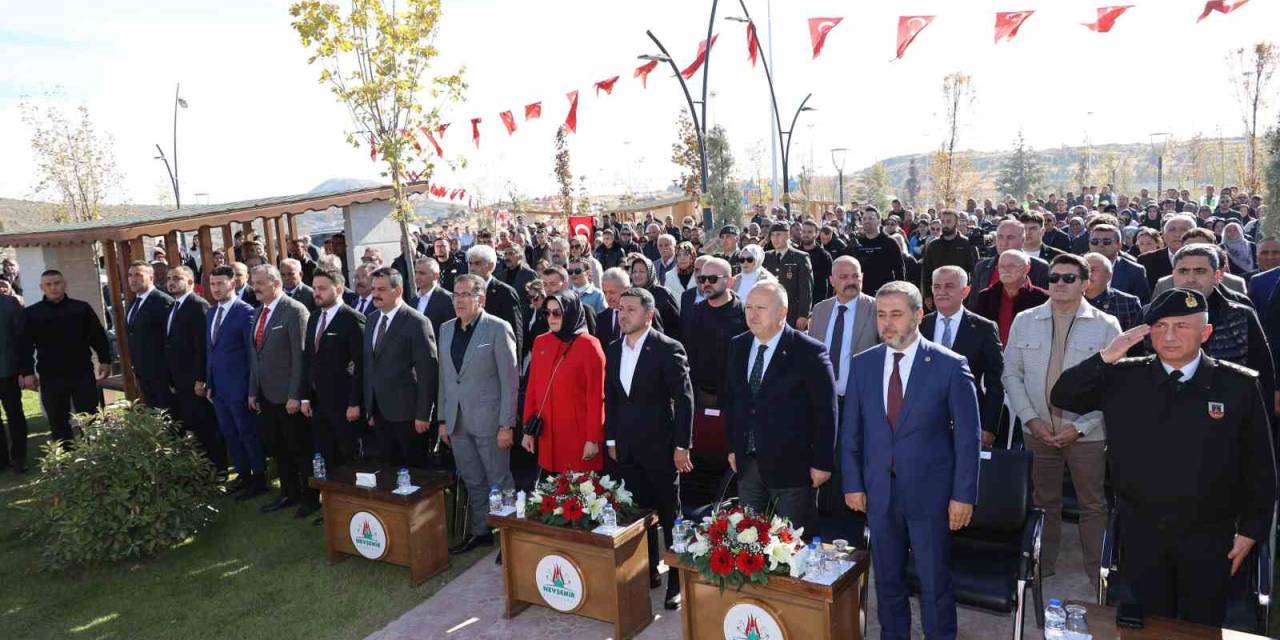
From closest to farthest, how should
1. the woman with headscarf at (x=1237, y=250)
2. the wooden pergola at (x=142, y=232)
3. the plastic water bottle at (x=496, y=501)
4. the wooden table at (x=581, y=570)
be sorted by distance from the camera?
1. the wooden table at (x=581, y=570)
2. the plastic water bottle at (x=496, y=501)
3. the woman with headscarf at (x=1237, y=250)
4. the wooden pergola at (x=142, y=232)

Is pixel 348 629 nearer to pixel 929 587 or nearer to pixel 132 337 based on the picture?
pixel 929 587

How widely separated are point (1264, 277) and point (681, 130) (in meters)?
21.9

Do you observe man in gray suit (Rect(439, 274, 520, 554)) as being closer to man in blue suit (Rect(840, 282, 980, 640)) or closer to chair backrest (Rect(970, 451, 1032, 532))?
man in blue suit (Rect(840, 282, 980, 640))

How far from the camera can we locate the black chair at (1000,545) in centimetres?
397

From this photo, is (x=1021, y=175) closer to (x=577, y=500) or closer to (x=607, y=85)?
(x=607, y=85)

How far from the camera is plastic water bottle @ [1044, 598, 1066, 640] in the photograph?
316cm

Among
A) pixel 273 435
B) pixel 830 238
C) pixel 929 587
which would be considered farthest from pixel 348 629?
pixel 830 238

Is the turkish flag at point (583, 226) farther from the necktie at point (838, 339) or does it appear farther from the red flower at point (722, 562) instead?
the red flower at point (722, 562)

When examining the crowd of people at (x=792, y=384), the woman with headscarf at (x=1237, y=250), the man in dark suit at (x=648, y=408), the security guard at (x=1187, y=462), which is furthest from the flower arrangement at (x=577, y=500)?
the woman with headscarf at (x=1237, y=250)

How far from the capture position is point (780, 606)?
3.97 metres

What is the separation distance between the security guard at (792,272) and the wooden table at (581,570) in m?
4.19

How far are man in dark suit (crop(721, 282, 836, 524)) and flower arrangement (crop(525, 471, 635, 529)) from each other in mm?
906

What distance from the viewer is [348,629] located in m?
5.22

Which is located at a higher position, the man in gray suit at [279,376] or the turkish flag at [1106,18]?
the turkish flag at [1106,18]
